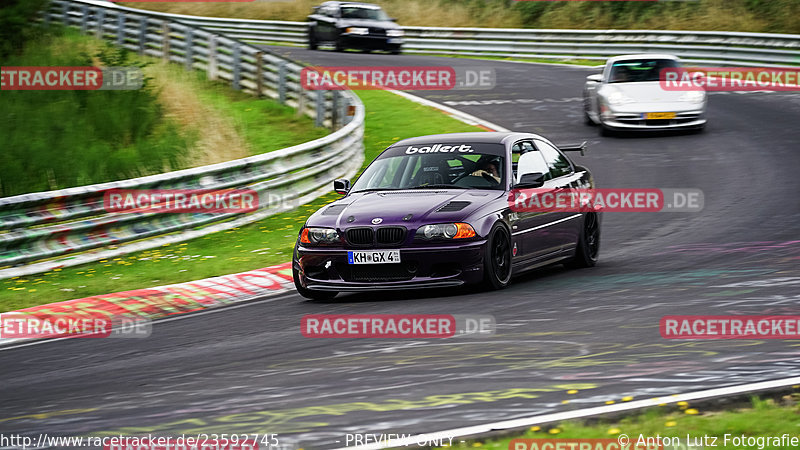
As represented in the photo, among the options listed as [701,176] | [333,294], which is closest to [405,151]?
[333,294]

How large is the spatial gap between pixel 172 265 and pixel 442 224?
13.8ft

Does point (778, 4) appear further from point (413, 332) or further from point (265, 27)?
point (413, 332)

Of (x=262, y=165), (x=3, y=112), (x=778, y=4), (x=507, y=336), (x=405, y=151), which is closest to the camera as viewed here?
(x=507, y=336)

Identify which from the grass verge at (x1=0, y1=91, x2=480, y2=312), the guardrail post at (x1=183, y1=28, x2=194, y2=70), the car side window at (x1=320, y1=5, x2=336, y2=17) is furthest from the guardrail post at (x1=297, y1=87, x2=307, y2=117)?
the car side window at (x1=320, y1=5, x2=336, y2=17)

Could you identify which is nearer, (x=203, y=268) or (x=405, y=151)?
(x=405, y=151)

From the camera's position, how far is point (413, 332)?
331 inches

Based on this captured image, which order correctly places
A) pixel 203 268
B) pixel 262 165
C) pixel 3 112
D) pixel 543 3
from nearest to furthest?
pixel 203 268 < pixel 262 165 < pixel 3 112 < pixel 543 3

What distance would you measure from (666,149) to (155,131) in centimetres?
899

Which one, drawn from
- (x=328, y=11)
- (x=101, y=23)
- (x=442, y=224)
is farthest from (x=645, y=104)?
(x=328, y=11)

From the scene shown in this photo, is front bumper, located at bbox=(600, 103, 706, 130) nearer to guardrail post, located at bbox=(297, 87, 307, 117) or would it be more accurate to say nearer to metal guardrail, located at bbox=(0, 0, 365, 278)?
metal guardrail, located at bbox=(0, 0, 365, 278)

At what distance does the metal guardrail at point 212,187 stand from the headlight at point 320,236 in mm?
3879

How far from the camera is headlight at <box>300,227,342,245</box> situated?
33.3ft

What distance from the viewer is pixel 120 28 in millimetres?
31438

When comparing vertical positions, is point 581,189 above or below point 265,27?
above
